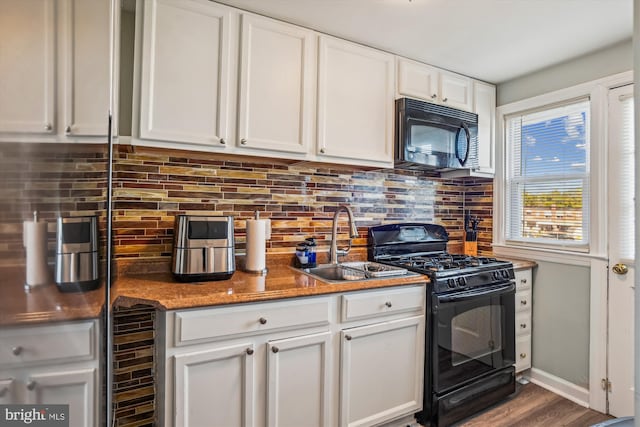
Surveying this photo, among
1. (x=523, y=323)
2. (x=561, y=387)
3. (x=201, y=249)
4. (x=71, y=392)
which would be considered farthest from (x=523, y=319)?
(x=71, y=392)

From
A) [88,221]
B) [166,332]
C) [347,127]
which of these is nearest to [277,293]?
[166,332]

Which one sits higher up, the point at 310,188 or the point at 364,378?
the point at 310,188

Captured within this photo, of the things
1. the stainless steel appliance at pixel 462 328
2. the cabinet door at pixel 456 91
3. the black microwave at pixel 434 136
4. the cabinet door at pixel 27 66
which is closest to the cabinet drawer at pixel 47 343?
the cabinet door at pixel 27 66

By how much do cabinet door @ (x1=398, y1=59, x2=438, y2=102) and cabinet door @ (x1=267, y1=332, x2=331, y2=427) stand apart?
1743 mm

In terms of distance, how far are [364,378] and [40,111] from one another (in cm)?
183

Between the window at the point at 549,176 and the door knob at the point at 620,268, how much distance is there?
0.23 m

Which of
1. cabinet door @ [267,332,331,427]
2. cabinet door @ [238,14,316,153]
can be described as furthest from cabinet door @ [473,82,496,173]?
cabinet door @ [267,332,331,427]

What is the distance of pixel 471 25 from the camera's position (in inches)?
75.2

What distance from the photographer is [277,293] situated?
1.49m

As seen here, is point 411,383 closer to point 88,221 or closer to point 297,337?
point 297,337

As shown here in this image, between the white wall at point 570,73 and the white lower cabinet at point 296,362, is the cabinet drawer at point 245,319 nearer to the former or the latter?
the white lower cabinet at point 296,362

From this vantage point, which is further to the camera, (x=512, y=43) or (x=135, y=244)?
(x=512, y=43)

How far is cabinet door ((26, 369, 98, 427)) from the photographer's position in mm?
353

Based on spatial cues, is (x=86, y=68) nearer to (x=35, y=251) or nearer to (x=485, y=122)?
(x=35, y=251)
